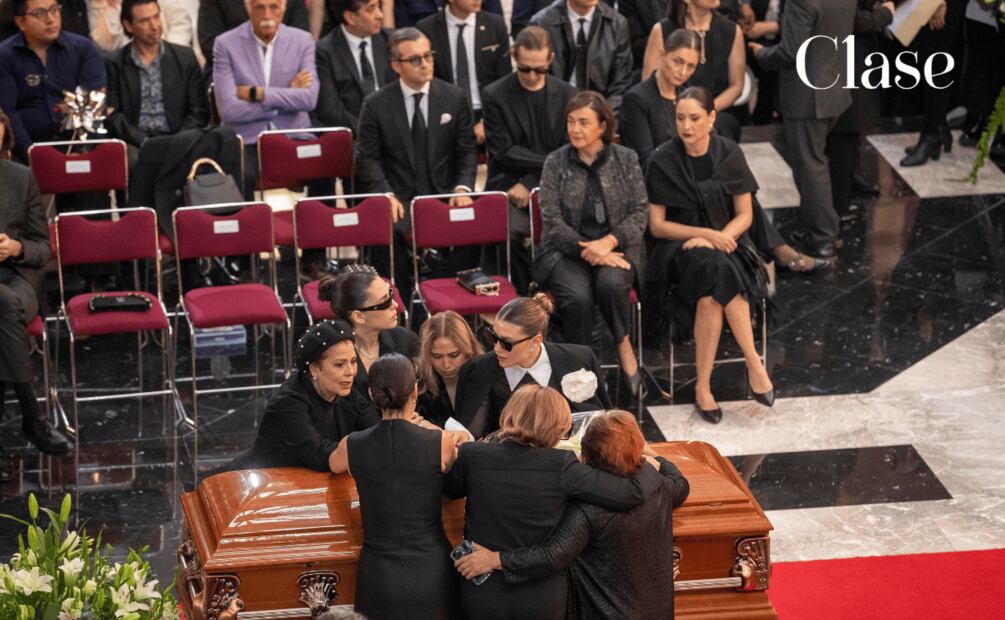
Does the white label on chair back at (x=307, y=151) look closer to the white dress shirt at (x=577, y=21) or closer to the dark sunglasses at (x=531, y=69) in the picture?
the dark sunglasses at (x=531, y=69)

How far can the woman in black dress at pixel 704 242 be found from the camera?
7.34 meters

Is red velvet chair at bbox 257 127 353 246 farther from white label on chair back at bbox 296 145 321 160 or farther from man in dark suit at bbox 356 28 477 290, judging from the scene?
man in dark suit at bbox 356 28 477 290

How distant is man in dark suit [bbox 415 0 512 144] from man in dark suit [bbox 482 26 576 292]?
2.69ft

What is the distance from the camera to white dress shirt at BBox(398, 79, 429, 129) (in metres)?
8.17

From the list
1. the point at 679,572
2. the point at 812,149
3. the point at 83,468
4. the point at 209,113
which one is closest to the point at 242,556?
the point at 679,572

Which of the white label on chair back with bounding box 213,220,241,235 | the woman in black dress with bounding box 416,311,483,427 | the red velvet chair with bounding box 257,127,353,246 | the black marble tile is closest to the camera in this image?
the woman in black dress with bounding box 416,311,483,427

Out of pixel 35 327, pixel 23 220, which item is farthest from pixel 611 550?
pixel 23 220

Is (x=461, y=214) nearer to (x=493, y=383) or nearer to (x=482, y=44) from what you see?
(x=482, y=44)

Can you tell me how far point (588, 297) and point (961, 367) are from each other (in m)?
1.95

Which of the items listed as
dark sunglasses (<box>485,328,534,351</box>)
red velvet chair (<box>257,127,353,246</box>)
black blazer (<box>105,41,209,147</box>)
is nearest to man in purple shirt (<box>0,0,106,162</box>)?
black blazer (<box>105,41,209,147</box>)

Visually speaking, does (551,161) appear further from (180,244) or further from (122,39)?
(122,39)

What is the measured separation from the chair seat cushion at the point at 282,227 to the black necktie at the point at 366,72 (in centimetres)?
99

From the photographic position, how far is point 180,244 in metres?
7.58

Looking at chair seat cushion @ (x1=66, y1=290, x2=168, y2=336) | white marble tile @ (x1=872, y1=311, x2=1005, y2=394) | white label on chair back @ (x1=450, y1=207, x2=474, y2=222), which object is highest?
white label on chair back @ (x1=450, y1=207, x2=474, y2=222)
